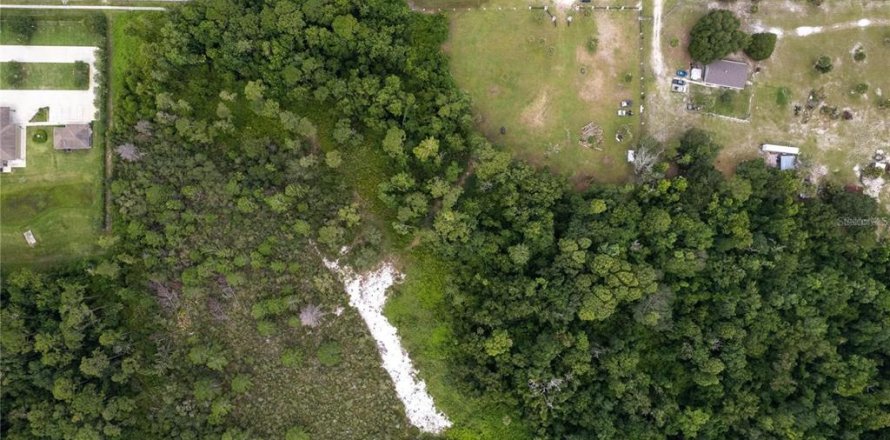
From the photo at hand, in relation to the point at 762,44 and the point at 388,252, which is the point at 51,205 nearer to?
the point at 388,252

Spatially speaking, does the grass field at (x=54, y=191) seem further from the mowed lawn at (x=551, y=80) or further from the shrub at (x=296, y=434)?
the mowed lawn at (x=551, y=80)

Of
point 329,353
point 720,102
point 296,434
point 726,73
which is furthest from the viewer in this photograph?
point 720,102

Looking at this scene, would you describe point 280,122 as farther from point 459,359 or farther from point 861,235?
point 861,235

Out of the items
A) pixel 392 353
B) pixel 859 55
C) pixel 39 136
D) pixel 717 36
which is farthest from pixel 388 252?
pixel 859 55

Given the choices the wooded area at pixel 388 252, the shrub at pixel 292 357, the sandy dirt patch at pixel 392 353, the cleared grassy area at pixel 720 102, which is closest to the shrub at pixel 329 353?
the wooded area at pixel 388 252

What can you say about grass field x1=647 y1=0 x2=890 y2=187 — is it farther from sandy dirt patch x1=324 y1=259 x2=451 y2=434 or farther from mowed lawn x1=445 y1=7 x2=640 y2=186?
sandy dirt patch x1=324 y1=259 x2=451 y2=434


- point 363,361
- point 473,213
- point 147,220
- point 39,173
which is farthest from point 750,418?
point 39,173
